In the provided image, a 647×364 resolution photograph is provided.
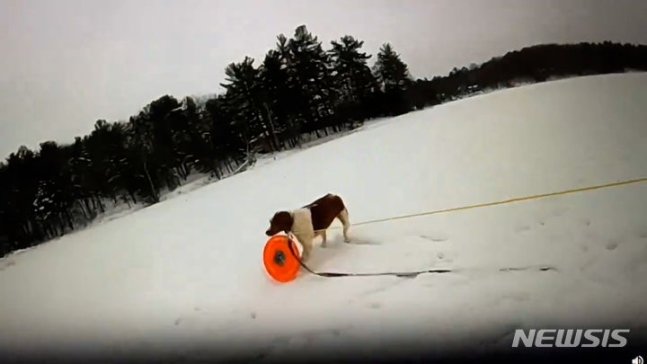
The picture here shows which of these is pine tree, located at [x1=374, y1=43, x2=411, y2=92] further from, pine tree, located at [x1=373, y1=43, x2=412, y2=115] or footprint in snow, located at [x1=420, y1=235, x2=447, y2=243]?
footprint in snow, located at [x1=420, y1=235, x2=447, y2=243]

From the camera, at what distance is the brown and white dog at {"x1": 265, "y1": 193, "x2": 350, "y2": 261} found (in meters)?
1.50

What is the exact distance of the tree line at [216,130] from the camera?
1.60m

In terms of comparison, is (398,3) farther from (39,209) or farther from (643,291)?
(39,209)

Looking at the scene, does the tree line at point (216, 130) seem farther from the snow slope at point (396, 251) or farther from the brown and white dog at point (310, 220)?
the brown and white dog at point (310, 220)

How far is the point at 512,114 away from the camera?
5.04 ft

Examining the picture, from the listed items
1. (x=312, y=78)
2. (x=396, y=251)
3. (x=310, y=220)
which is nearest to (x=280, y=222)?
(x=310, y=220)

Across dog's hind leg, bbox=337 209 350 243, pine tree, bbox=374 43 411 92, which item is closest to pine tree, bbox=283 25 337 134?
pine tree, bbox=374 43 411 92

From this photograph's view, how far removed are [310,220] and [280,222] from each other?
0.09m

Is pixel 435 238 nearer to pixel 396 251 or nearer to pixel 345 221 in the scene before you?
pixel 396 251

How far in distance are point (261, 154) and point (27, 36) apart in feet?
2.82

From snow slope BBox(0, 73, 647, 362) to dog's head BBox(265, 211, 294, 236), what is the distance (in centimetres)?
6

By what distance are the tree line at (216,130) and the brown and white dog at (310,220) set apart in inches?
8.8

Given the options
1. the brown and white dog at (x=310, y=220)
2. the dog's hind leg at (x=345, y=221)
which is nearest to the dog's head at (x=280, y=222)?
the brown and white dog at (x=310, y=220)

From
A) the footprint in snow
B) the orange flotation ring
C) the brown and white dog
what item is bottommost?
the footprint in snow
